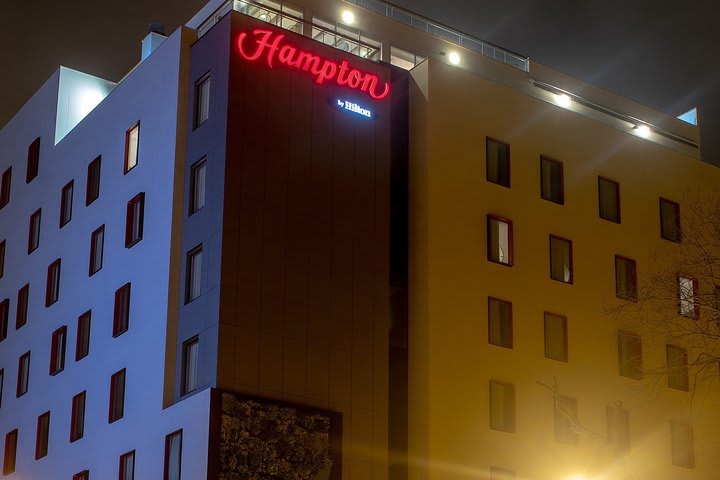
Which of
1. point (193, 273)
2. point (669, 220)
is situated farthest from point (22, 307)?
point (669, 220)

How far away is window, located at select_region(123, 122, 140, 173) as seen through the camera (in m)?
43.7

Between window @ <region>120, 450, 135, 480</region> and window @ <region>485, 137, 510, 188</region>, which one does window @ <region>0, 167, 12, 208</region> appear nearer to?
window @ <region>120, 450, 135, 480</region>

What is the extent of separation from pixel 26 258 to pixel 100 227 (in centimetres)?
733

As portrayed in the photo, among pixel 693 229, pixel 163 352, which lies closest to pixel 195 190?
pixel 163 352

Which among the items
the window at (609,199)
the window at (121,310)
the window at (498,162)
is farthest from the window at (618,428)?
the window at (121,310)

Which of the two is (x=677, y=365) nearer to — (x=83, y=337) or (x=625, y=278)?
(x=625, y=278)

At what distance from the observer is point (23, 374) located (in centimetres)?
4866

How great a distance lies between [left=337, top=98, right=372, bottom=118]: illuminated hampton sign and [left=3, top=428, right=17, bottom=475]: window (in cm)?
1726

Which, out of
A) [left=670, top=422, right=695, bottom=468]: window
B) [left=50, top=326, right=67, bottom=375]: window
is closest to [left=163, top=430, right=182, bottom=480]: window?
[left=50, top=326, right=67, bottom=375]: window

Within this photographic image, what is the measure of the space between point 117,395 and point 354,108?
11513mm

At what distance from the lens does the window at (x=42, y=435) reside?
4551 cm

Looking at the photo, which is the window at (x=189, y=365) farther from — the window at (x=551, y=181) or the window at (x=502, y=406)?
the window at (x=551, y=181)

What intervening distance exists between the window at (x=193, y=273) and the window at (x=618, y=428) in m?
14.7

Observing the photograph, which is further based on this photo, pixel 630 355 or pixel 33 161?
pixel 33 161
